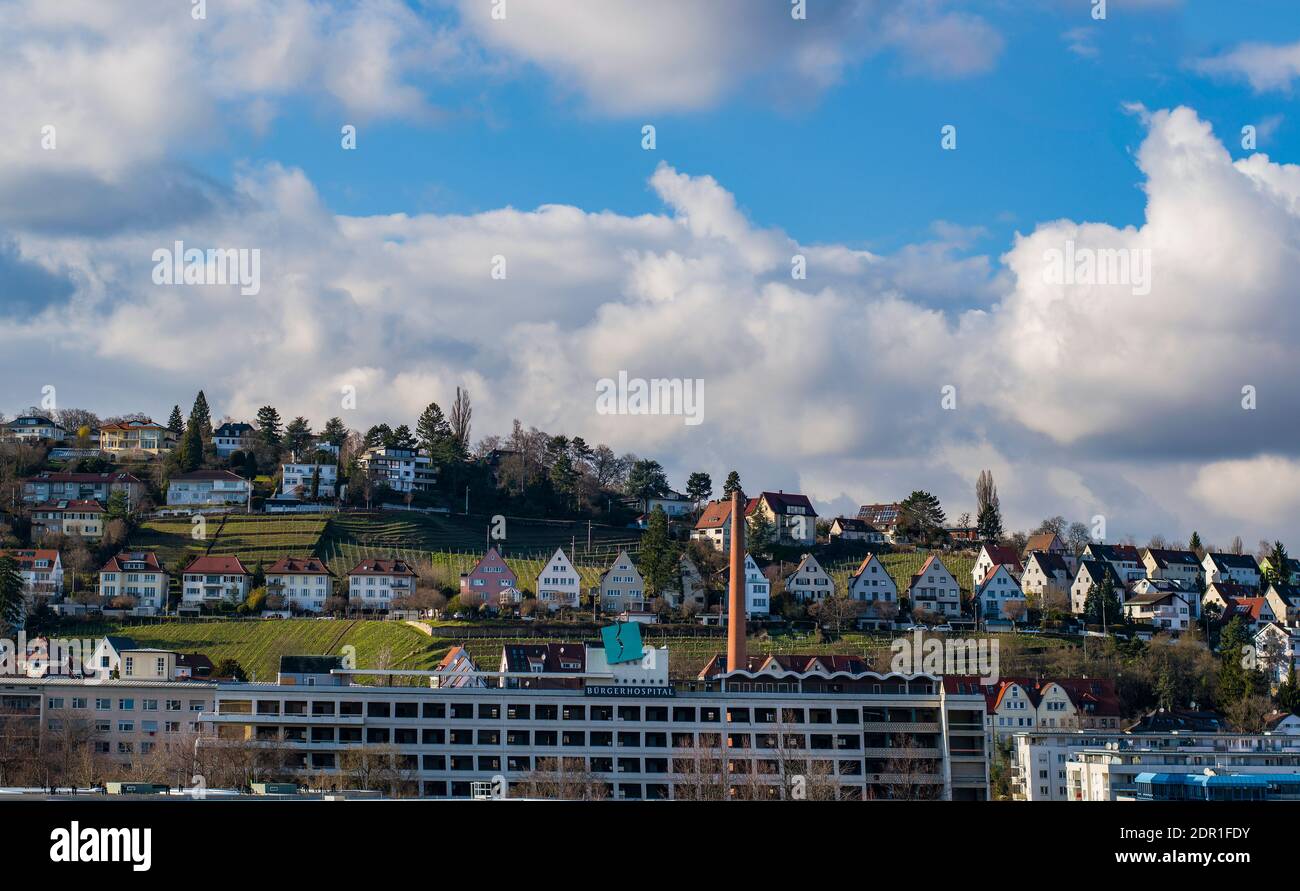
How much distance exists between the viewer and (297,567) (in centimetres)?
11275

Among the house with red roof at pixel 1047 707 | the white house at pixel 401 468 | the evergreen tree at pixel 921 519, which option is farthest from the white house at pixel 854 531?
the house with red roof at pixel 1047 707

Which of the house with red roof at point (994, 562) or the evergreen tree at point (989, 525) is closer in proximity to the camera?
the house with red roof at point (994, 562)

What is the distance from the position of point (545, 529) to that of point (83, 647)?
45.2 meters

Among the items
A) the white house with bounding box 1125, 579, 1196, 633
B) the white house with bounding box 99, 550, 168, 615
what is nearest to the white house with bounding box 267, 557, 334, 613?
the white house with bounding box 99, 550, 168, 615

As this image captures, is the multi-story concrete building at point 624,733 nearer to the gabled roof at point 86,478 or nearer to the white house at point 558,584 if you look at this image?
the white house at point 558,584

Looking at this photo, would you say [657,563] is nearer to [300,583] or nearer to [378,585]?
[378,585]

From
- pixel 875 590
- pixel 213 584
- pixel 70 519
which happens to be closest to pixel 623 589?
pixel 875 590

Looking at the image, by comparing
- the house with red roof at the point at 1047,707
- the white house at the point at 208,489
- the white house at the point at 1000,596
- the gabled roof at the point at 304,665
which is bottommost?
the house with red roof at the point at 1047,707

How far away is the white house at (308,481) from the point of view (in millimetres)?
135375

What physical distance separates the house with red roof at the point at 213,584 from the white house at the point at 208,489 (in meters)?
20.4

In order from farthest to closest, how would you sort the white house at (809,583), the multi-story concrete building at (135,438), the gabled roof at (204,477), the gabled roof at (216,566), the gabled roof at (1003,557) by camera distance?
the multi-story concrete building at (135,438)
the gabled roof at (204,477)
the gabled roof at (1003,557)
the white house at (809,583)
the gabled roof at (216,566)

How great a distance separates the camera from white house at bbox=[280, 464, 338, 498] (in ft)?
444

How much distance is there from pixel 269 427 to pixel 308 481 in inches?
549
